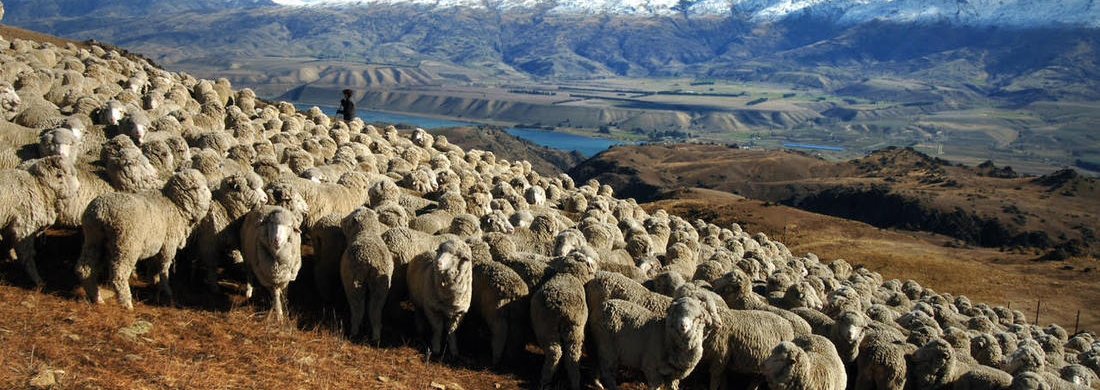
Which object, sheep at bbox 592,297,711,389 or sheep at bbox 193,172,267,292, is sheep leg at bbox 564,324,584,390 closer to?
sheep at bbox 592,297,711,389

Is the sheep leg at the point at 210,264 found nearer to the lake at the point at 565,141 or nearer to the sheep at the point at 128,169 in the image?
the sheep at the point at 128,169

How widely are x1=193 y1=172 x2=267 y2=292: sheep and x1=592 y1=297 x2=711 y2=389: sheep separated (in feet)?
14.3

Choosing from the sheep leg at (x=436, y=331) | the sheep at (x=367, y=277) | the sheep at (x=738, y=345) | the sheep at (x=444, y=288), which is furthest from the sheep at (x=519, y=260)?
the sheep at (x=738, y=345)

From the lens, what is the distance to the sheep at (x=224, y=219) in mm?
9273

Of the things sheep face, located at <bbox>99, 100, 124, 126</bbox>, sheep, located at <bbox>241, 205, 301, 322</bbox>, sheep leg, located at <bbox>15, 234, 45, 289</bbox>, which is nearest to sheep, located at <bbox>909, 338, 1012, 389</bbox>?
sheep, located at <bbox>241, 205, 301, 322</bbox>

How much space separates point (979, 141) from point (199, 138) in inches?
7311

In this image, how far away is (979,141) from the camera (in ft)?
557

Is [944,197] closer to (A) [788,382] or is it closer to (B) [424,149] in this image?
(B) [424,149]

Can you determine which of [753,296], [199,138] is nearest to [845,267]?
[753,296]

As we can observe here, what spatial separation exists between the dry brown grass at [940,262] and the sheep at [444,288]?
24.6 m

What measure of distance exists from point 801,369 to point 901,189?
62344mm

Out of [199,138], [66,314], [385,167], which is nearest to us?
[66,314]

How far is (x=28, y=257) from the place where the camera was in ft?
27.1

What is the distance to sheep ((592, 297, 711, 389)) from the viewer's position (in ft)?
26.1
